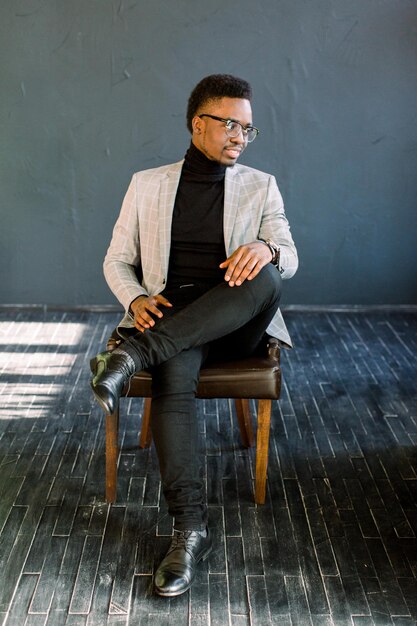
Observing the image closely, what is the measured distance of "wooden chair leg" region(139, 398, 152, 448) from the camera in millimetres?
2738

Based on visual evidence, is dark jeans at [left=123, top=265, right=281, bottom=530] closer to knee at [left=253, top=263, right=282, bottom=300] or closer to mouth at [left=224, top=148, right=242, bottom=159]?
knee at [left=253, top=263, right=282, bottom=300]

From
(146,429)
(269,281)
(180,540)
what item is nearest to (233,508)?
(180,540)

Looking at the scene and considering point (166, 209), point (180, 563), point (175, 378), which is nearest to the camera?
point (180, 563)

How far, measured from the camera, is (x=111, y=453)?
244cm

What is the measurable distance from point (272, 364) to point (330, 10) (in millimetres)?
2316

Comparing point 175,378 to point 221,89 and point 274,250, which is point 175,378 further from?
point 221,89

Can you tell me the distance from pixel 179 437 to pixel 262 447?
391 millimetres

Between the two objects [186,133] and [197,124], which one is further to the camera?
[186,133]

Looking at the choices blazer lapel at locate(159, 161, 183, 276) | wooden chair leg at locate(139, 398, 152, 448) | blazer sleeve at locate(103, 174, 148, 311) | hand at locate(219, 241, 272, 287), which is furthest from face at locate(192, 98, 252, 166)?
wooden chair leg at locate(139, 398, 152, 448)

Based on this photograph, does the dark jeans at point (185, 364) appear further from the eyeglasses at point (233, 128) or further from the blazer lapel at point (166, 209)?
the eyeglasses at point (233, 128)

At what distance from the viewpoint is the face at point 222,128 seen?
248cm

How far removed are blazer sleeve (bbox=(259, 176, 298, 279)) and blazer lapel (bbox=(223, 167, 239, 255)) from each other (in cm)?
11

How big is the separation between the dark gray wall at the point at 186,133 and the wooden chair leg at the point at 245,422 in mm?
1616

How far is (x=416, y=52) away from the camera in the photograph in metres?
3.90
